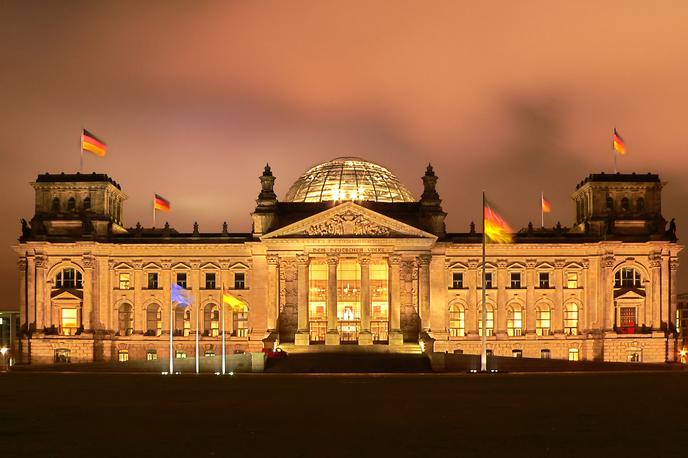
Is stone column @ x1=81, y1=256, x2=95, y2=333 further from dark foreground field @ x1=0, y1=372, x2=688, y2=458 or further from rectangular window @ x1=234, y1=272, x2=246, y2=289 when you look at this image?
dark foreground field @ x1=0, y1=372, x2=688, y2=458

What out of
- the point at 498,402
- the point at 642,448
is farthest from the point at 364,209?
the point at 642,448

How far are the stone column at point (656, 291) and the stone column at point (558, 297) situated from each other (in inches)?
398

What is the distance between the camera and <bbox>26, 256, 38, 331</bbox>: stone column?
110 meters

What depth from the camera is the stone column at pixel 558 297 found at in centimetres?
11206

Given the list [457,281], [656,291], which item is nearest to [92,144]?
[457,281]

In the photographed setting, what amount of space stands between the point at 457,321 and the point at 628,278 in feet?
66.9

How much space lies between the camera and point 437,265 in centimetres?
10788

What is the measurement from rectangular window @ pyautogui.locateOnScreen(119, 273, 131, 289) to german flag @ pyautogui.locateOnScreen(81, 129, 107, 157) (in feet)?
50.8

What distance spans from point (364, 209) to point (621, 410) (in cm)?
6759

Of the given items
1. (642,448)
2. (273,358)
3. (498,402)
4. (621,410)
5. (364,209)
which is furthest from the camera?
(364,209)

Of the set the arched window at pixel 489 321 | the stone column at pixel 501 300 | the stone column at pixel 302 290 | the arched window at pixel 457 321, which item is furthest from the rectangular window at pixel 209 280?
the stone column at pixel 501 300

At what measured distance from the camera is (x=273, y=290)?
106 meters

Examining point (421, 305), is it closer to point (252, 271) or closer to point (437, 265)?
point (437, 265)

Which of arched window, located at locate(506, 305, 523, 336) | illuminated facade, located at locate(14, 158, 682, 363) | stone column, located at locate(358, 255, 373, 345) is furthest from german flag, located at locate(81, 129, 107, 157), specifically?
arched window, located at locate(506, 305, 523, 336)
